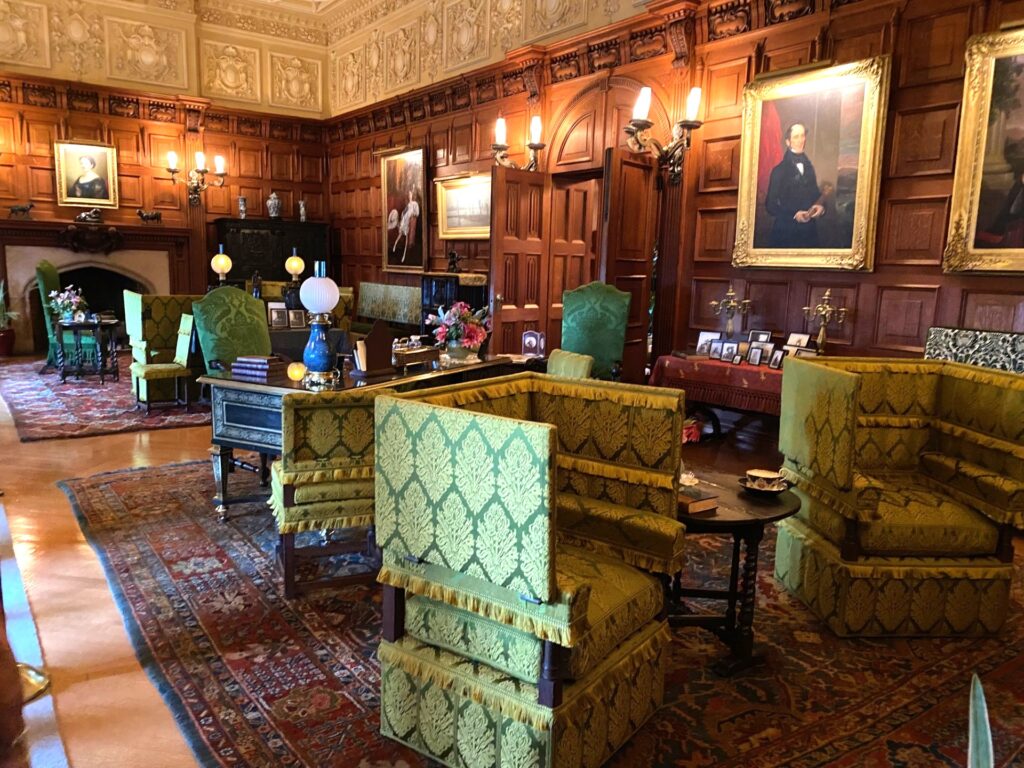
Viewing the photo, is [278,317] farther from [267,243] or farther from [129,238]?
[129,238]

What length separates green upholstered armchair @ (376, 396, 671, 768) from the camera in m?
1.85

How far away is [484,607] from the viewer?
1964 millimetres

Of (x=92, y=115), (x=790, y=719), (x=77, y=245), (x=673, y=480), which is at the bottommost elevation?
Result: (x=790, y=719)

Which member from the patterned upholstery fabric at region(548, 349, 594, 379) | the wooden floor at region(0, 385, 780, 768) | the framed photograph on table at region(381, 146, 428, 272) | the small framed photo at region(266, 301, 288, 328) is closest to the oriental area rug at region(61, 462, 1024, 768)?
the wooden floor at region(0, 385, 780, 768)

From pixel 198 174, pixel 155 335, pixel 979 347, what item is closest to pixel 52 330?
pixel 155 335

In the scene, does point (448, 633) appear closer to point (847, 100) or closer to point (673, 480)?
point (673, 480)

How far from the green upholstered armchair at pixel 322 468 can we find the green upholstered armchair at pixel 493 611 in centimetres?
108

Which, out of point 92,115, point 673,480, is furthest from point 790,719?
point 92,115

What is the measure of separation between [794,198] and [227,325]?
4384mm

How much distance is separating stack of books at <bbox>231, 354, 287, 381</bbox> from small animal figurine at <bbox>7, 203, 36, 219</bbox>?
27.3 ft

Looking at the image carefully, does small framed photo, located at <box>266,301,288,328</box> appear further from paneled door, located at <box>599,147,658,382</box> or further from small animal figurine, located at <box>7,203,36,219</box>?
small animal figurine, located at <box>7,203,36,219</box>

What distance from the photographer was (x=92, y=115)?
34.2 ft

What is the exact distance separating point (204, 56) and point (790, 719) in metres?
12.4

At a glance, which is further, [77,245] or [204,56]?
[204,56]
